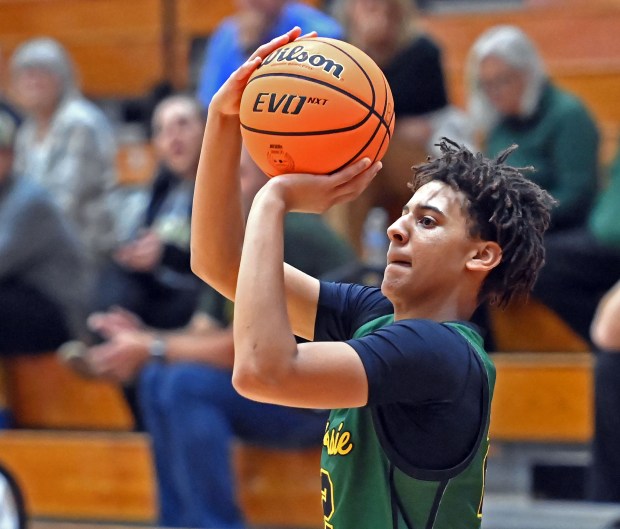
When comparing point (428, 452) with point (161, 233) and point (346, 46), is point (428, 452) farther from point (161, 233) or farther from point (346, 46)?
point (161, 233)

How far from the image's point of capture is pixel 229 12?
728 cm

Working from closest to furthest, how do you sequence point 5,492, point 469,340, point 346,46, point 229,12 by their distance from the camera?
point 469,340
point 346,46
point 5,492
point 229,12

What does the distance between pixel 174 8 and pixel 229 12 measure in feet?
1.31

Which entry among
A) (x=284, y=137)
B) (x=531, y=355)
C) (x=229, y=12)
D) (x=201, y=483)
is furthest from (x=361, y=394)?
(x=229, y=12)

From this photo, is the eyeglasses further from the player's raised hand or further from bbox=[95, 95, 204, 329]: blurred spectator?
the player's raised hand

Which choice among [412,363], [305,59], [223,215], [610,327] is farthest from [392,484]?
[610,327]

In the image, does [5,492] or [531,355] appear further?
[531,355]

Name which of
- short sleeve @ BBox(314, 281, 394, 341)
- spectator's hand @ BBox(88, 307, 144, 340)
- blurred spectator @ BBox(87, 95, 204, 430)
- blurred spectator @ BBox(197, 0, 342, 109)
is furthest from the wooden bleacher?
short sleeve @ BBox(314, 281, 394, 341)

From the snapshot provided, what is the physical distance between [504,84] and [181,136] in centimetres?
140

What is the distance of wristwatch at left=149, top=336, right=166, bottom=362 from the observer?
15.4 feet

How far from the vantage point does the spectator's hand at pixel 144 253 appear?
4.97 m

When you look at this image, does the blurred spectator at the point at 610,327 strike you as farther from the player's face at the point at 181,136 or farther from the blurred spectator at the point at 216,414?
the player's face at the point at 181,136

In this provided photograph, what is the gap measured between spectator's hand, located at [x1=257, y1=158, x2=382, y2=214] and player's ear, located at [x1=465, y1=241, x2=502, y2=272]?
239mm

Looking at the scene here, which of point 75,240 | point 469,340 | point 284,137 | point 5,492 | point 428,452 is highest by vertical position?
point 284,137
